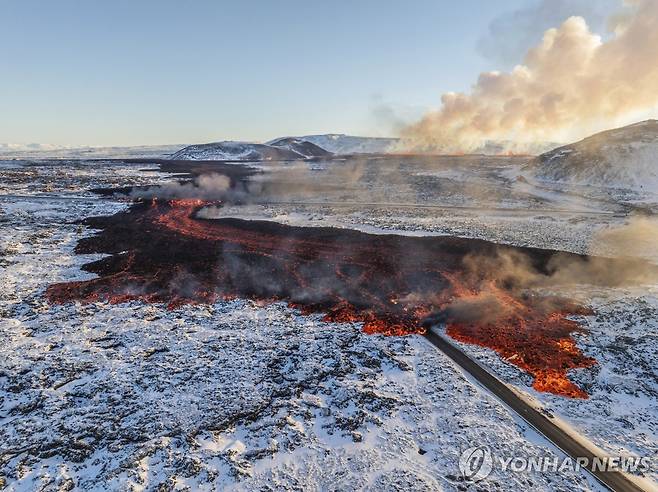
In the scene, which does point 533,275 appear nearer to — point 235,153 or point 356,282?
point 356,282

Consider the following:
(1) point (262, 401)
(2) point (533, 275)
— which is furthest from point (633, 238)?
(1) point (262, 401)

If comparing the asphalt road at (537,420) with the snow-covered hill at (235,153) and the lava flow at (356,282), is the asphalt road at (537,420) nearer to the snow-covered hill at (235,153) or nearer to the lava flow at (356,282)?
the lava flow at (356,282)

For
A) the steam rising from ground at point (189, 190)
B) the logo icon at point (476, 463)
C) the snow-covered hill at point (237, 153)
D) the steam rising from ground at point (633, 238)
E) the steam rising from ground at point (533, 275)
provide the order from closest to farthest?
the logo icon at point (476, 463), the steam rising from ground at point (533, 275), the steam rising from ground at point (633, 238), the steam rising from ground at point (189, 190), the snow-covered hill at point (237, 153)

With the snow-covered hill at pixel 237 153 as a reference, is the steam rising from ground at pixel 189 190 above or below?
below

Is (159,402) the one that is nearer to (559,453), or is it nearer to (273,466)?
(273,466)

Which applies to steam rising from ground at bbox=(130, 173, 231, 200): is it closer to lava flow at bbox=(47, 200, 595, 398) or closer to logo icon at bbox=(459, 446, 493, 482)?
lava flow at bbox=(47, 200, 595, 398)

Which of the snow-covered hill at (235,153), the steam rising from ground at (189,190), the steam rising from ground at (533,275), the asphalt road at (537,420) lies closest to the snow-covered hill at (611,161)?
the steam rising from ground at (533,275)
